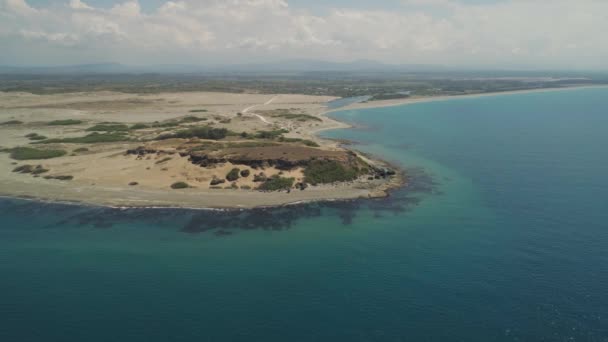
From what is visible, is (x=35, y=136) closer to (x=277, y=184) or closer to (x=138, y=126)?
(x=138, y=126)

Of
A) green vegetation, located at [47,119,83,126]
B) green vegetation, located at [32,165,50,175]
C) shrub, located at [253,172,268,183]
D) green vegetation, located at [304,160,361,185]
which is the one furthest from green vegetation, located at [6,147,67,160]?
green vegetation, located at [304,160,361,185]

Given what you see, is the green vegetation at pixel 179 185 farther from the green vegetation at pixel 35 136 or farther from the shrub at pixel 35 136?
the shrub at pixel 35 136

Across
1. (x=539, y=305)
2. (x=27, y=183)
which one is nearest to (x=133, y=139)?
(x=27, y=183)

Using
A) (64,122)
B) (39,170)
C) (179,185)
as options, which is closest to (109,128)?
(64,122)

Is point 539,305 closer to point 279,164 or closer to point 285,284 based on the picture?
point 285,284

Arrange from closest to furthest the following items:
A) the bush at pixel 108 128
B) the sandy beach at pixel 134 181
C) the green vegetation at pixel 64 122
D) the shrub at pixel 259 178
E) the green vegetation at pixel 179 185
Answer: the sandy beach at pixel 134 181
the green vegetation at pixel 179 185
the shrub at pixel 259 178
the bush at pixel 108 128
the green vegetation at pixel 64 122

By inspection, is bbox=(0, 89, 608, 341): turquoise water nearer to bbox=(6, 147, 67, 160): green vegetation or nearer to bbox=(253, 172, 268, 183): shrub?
bbox=(253, 172, 268, 183): shrub

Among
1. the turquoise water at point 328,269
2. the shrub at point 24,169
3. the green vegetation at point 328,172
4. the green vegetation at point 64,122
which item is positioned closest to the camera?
the turquoise water at point 328,269

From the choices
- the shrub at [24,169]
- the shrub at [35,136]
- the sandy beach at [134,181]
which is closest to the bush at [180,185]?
the sandy beach at [134,181]
